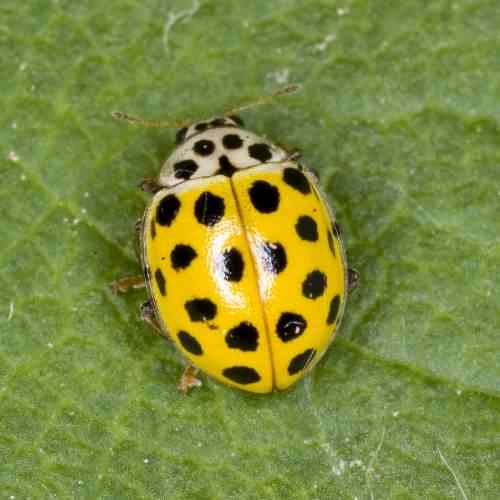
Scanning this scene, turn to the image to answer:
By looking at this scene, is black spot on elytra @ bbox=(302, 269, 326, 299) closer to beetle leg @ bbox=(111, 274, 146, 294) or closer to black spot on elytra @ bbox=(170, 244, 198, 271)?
black spot on elytra @ bbox=(170, 244, 198, 271)

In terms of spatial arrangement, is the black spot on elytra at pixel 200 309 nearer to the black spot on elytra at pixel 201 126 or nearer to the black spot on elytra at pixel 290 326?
the black spot on elytra at pixel 290 326

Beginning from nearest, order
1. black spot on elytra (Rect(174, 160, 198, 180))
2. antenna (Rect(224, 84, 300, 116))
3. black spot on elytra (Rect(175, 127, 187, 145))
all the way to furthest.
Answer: black spot on elytra (Rect(174, 160, 198, 180)) → black spot on elytra (Rect(175, 127, 187, 145)) → antenna (Rect(224, 84, 300, 116))

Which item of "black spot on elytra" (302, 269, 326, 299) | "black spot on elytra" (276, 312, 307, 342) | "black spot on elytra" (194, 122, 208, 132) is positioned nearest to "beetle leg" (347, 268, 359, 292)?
"black spot on elytra" (302, 269, 326, 299)

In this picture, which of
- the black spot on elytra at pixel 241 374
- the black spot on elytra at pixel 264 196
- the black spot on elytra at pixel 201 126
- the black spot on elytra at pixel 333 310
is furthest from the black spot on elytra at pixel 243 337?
the black spot on elytra at pixel 201 126

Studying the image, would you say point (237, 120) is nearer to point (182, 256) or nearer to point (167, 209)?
point (167, 209)

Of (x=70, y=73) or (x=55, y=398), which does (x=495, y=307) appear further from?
(x=70, y=73)
